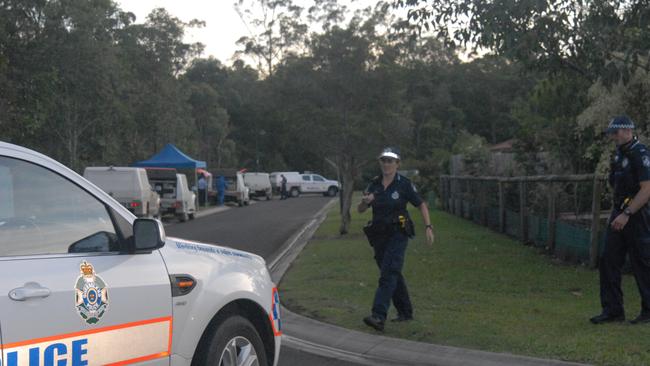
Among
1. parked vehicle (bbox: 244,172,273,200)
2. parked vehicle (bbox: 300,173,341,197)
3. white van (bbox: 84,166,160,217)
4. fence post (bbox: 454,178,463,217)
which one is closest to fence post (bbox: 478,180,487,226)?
fence post (bbox: 454,178,463,217)

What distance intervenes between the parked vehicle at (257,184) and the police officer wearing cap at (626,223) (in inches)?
1836

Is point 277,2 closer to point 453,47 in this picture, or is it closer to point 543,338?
point 453,47

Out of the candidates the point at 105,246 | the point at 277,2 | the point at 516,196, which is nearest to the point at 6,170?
the point at 105,246

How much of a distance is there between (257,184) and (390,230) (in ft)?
152

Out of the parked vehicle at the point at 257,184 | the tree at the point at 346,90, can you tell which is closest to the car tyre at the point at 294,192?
the parked vehicle at the point at 257,184

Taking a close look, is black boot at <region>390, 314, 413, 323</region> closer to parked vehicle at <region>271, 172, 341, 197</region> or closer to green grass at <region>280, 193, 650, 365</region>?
green grass at <region>280, 193, 650, 365</region>

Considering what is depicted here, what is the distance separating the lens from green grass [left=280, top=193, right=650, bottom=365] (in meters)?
7.00

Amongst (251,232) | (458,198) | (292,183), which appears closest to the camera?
(251,232)

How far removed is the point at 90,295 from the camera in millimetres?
3832

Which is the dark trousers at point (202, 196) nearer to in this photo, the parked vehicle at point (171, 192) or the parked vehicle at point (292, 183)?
the parked vehicle at point (171, 192)

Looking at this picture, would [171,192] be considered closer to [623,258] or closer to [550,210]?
[550,210]

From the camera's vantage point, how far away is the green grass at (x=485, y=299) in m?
7.00

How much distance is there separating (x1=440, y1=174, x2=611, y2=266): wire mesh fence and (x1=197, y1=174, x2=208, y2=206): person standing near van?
23.2 meters

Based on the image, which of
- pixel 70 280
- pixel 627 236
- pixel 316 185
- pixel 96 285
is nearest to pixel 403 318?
pixel 627 236
